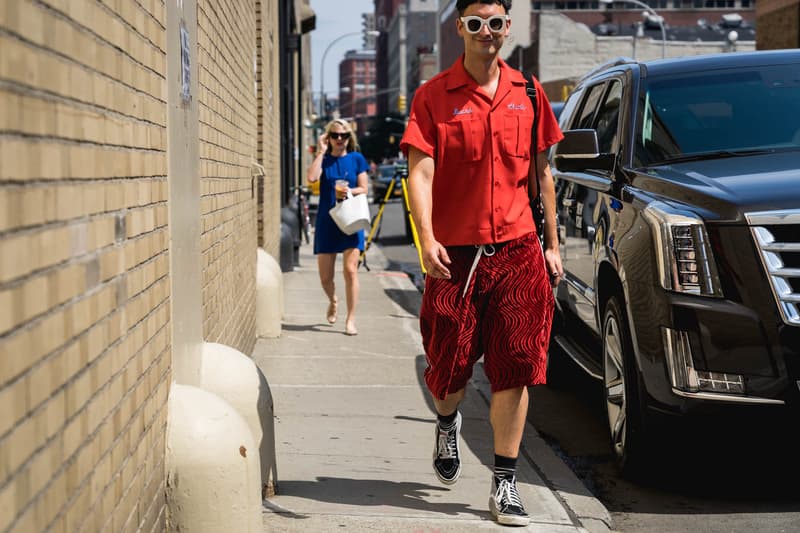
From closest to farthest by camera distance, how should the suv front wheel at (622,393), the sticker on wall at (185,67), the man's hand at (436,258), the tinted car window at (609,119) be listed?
1. the sticker on wall at (185,67)
2. the man's hand at (436,258)
3. the suv front wheel at (622,393)
4. the tinted car window at (609,119)

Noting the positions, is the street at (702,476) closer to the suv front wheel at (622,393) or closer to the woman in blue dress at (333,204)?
the suv front wheel at (622,393)

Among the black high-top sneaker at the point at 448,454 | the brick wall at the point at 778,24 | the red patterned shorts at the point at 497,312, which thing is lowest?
the black high-top sneaker at the point at 448,454

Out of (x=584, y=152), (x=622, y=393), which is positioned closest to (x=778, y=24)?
(x=584, y=152)

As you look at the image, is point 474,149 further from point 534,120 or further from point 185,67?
point 185,67

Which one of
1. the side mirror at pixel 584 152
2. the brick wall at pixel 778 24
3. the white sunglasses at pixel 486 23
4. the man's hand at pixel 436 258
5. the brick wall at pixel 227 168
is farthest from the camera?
the brick wall at pixel 778 24

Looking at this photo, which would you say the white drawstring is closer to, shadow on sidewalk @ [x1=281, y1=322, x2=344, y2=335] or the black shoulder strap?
the black shoulder strap

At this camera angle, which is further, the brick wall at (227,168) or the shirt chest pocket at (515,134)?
the brick wall at (227,168)

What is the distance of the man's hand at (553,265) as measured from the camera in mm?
5113

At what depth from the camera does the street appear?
5.04 m

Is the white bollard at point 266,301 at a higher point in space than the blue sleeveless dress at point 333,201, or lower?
lower

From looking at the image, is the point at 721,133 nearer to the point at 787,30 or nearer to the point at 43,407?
the point at 43,407

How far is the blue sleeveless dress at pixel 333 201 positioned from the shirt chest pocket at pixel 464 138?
567cm

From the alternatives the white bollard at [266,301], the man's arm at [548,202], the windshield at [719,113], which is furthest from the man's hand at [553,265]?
the white bollard at [266,301]

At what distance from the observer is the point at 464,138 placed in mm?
4875
